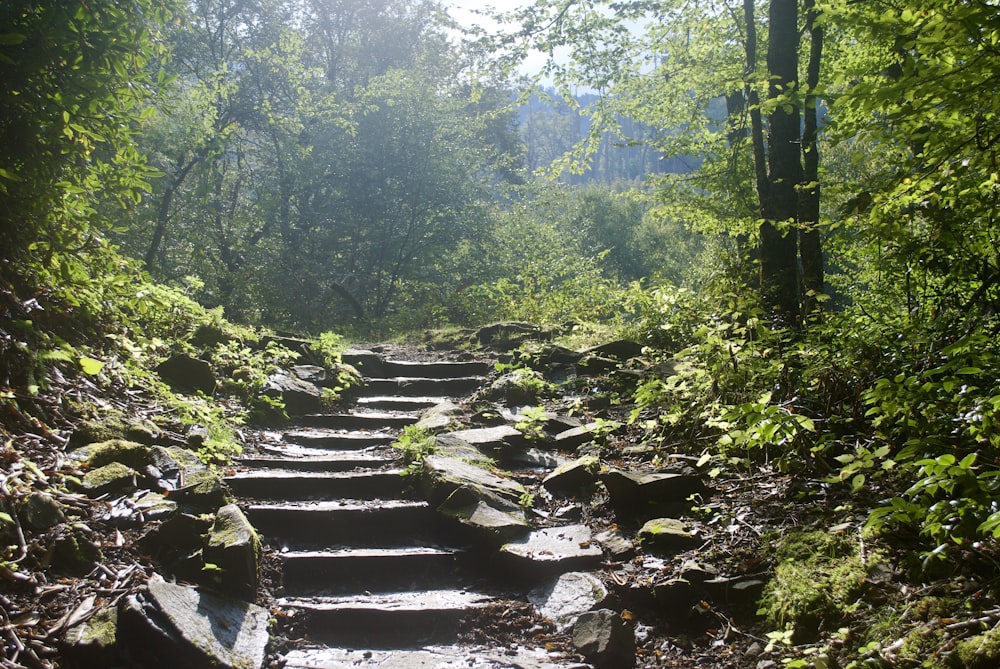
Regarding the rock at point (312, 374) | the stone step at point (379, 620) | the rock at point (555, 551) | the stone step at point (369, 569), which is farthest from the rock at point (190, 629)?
the rock at point (312, 374)

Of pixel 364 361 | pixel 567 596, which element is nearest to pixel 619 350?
pixel 364 361

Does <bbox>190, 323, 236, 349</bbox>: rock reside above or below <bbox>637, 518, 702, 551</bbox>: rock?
above

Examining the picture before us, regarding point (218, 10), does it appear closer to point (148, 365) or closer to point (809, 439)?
point (148, 365)

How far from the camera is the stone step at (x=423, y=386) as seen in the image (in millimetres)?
8727

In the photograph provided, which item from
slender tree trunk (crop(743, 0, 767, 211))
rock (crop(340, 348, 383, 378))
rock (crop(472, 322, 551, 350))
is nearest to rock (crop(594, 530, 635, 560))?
slender tree trunk (crop(743, 0, 767, 211))

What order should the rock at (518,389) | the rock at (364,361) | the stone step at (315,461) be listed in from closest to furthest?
Result: the stone step at (315,461) → the rock at (518,389) → the rock at (364,361)

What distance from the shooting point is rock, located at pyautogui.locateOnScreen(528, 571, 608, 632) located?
3.86 meters

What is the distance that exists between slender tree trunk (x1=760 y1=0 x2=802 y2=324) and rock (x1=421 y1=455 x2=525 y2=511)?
3521mm

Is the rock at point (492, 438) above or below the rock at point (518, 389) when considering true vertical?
below

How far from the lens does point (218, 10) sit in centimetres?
1994

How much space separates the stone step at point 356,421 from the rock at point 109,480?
2.98 metres

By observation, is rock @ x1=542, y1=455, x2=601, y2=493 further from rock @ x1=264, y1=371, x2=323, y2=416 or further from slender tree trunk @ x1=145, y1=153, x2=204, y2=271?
slender tree trunk @ x1=145, y1=153, x2=204, y2=271

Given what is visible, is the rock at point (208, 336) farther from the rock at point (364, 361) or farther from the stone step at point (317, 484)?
the stone step at point (317, 484)

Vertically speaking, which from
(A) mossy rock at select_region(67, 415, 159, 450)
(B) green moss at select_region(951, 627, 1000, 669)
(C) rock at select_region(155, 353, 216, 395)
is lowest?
(B) green moss at select_region(951, 627, 1000, 669)
